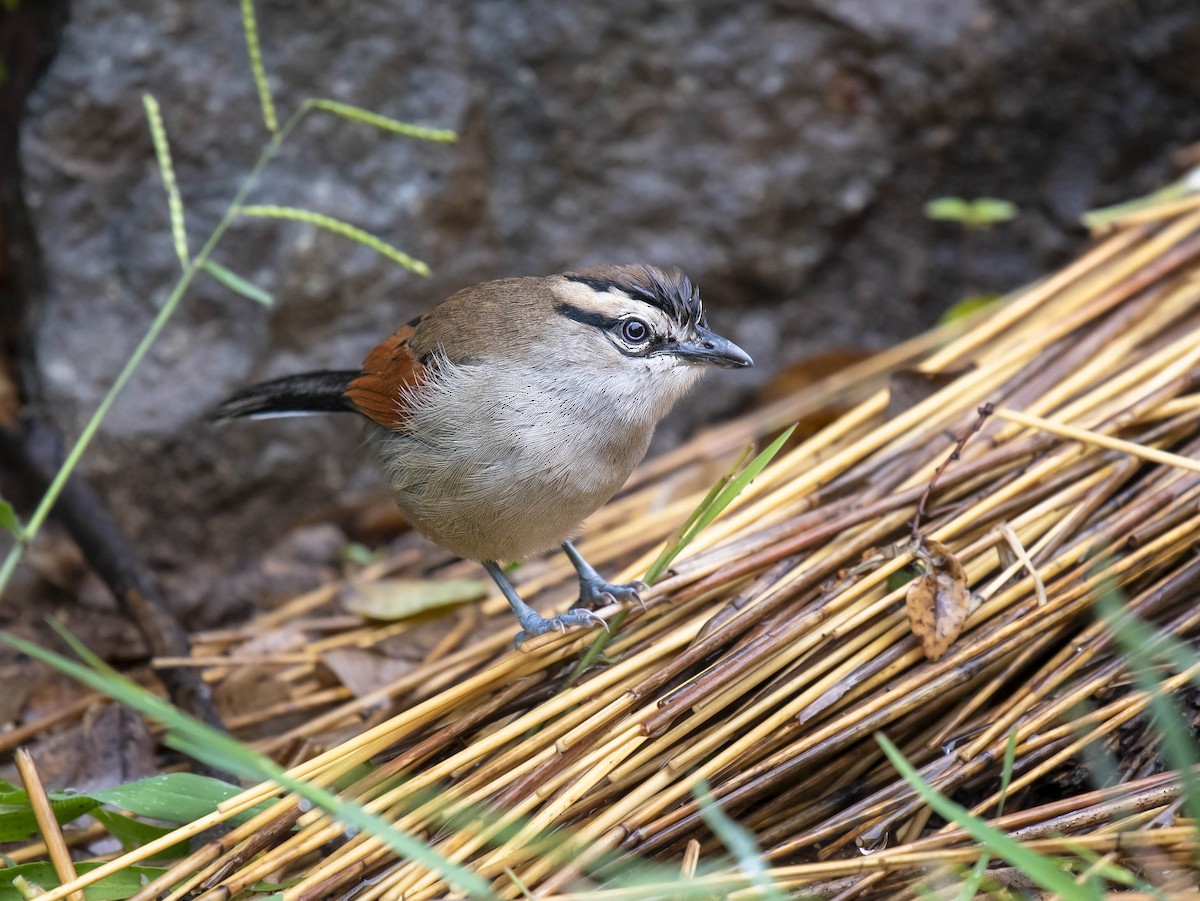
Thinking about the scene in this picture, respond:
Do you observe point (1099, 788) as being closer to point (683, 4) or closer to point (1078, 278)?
point (1078, 278)

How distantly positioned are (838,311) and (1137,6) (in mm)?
1857

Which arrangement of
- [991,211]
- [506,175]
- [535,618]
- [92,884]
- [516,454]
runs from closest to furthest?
1. [92,884]
2. [516,454]
3. [535,618]
4. [991,211]
5. [506,175]

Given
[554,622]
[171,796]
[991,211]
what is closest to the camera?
[171,796]

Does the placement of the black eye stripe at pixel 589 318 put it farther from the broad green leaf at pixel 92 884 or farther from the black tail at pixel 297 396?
the broad green leaf at pixel 92 884

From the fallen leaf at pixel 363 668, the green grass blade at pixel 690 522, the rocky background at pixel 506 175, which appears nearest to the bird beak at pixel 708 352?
the green grass blade at pixel 690 522

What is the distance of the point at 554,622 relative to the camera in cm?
326

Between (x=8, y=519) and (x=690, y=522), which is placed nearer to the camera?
(x=690, y=522)

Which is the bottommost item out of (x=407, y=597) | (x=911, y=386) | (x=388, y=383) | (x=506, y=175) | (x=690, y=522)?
(x=407, y=597)

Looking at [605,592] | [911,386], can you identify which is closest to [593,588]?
[605,592]

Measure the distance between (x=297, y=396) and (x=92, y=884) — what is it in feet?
5.55

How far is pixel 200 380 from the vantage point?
14.8 feet

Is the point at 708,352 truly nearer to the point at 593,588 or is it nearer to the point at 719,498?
the point at 719,498

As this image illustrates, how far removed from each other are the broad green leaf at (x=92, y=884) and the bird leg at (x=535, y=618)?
1090 millimetres

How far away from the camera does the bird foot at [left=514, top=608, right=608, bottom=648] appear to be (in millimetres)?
3163
